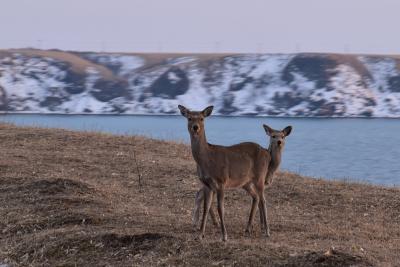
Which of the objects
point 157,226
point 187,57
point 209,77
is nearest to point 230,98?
point 209,77

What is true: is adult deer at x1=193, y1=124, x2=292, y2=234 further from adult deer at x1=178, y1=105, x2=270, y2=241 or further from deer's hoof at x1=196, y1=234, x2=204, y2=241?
deer's hoof at x1=196, y1=234, x2=204, y2=241

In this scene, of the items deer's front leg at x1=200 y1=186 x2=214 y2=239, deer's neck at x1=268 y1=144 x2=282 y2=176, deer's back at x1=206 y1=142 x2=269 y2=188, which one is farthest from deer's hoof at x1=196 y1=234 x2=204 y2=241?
deer's neck at x1=268 y1=144 x2=282 y2=176

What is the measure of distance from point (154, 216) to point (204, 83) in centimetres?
12606

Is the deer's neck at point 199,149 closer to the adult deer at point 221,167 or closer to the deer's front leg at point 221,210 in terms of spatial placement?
the adult deer at point 221,167

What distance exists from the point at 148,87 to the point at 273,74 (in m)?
23.0

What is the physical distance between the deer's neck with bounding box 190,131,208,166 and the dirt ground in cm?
112

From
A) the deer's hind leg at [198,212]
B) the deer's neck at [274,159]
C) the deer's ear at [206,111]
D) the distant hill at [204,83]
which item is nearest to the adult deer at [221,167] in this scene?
the deer's ear at [206,111]

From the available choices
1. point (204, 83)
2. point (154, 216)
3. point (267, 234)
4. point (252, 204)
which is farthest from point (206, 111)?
point (204, 83)

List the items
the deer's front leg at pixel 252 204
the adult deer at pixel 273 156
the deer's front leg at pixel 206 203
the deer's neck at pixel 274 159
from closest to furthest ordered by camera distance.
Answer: the deer's front leg at pixel 206 203 → the deer's front leg at pixel 252 204 → the adult deer at pixel 273 156 → the deer's neck at pixel 274 159

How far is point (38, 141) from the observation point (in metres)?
24.0

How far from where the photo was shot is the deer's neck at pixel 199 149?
41.1 ft

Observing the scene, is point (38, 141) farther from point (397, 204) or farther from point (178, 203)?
point (397, 204)

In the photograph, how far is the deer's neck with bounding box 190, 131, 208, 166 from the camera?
12523 millimetres

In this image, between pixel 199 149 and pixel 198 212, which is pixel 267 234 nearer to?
pixel 198 212
